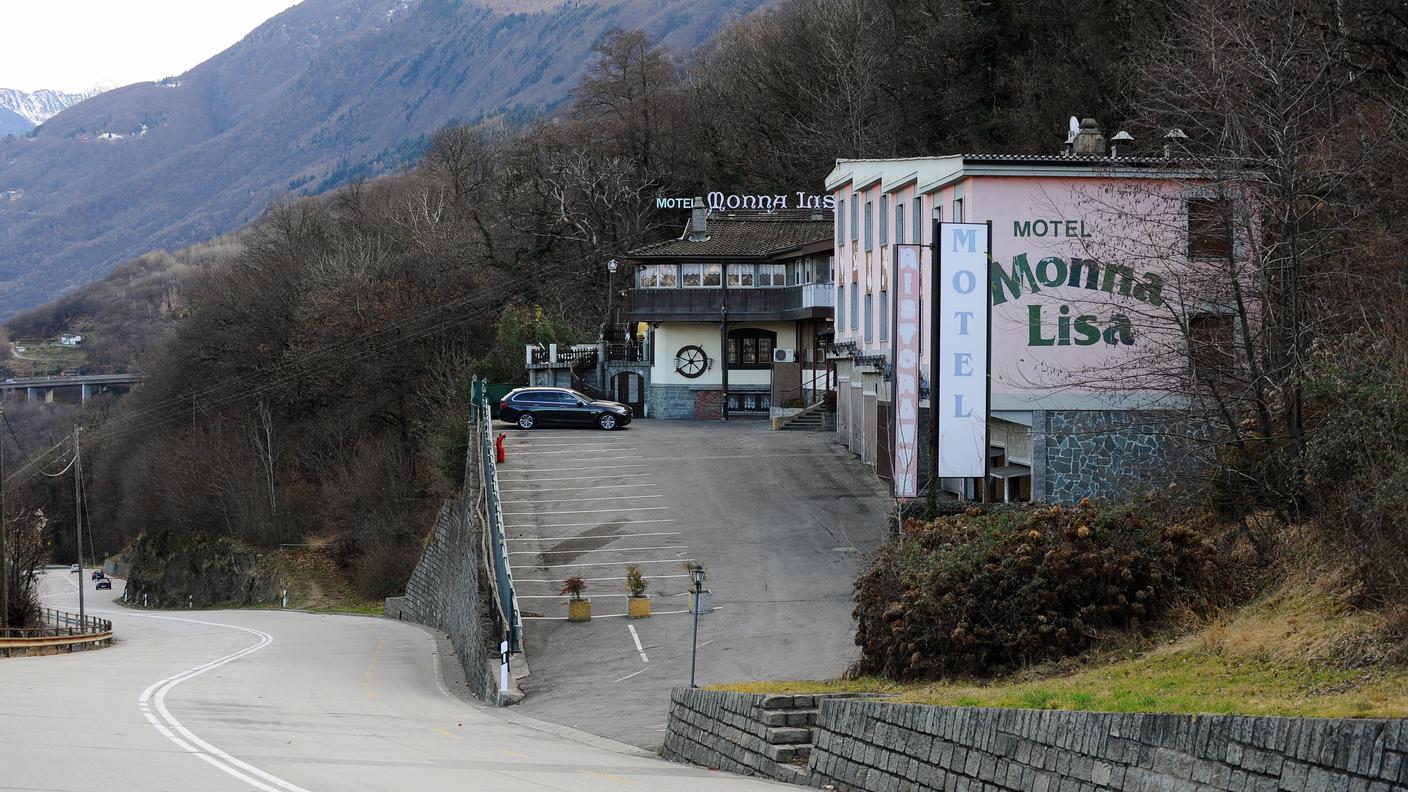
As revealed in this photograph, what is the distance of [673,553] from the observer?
31.6 metres

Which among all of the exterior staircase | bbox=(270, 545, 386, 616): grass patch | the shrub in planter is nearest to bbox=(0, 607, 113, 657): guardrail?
bbox=(270, 545, 386, 616): grass patch

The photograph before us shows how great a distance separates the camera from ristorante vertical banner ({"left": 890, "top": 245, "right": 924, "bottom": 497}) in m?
25.5

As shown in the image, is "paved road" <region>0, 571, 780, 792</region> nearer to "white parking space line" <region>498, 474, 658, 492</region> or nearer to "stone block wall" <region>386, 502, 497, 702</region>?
"stone block wall" <region>386, 502, 497, 702</region>

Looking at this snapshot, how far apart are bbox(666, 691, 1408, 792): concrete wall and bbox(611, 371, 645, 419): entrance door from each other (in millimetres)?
43177

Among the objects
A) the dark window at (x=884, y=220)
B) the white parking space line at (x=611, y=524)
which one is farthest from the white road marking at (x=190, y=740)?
the dark window at (x=884, y=220)

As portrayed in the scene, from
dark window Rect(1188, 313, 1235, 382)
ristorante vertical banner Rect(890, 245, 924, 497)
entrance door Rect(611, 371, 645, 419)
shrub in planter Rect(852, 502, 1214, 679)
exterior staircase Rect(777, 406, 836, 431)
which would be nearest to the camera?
shrub in planter Rect(852, 502, 1214, 679)

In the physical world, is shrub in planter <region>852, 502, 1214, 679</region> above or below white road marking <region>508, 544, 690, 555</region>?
above

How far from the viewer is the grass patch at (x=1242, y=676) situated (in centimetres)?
925

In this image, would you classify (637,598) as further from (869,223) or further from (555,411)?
(555,411)

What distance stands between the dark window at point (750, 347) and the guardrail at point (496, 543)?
15.7m

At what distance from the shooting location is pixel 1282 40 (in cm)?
2233

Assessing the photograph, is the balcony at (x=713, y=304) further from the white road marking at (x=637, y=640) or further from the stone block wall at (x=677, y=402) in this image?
the white road marking at (x=637, y=640)

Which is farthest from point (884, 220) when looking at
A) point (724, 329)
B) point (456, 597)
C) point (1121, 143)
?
point (724, 329)

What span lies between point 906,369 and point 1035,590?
1219 centimetres
